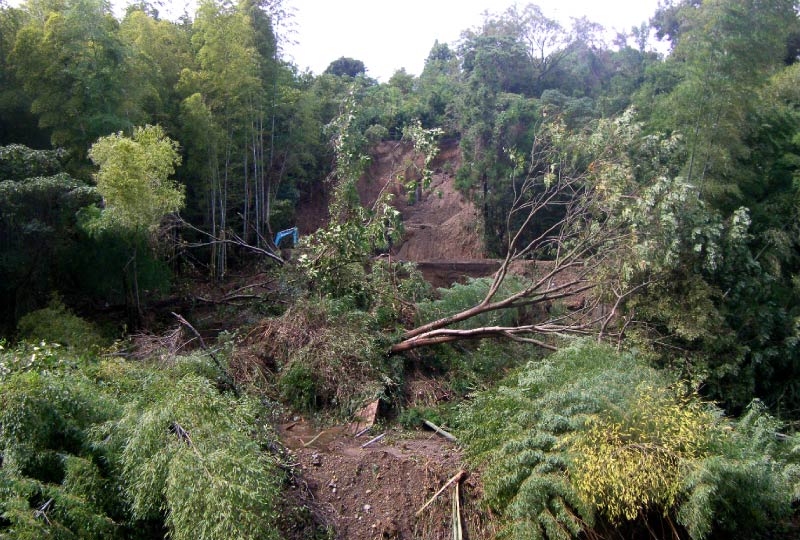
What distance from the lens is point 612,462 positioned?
5.34 meters

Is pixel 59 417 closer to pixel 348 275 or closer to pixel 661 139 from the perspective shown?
pixel 348 275

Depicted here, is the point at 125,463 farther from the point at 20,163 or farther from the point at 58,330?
the point at 20,163

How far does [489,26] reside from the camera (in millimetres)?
23734

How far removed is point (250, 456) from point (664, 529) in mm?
3800

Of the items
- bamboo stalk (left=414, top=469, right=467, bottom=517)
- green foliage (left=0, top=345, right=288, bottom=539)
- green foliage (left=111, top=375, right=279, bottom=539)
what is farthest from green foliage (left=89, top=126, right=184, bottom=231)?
bamboo stalk (left=414, top=469, right=467, bottom=517)

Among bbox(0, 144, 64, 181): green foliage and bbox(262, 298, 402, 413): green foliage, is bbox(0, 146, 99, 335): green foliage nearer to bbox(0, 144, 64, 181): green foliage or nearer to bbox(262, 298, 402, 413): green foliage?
bbox(0, 144, 64, 181): green foliage

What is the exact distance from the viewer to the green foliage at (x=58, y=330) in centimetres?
885

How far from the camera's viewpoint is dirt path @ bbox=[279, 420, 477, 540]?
250 inches

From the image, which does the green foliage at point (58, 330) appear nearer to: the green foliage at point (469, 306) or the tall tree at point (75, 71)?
the tall tree at point (75, 71)

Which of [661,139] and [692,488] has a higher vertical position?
[661,139]

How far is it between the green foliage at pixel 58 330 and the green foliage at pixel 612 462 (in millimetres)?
5695

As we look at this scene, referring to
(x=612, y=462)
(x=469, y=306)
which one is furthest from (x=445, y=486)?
(x=469, y=306)

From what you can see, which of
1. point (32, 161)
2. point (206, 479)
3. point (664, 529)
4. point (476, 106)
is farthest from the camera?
point (476, 106)

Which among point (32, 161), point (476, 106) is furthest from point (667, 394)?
point (476, 106)
